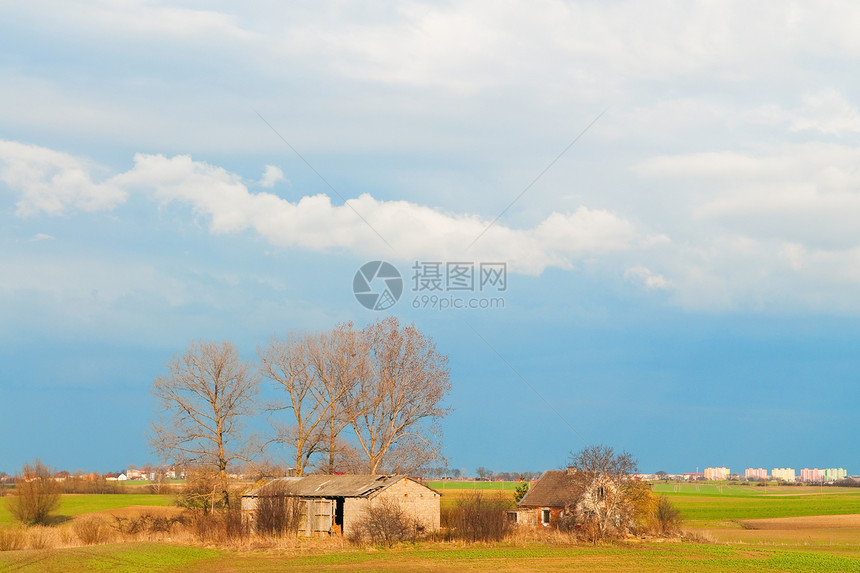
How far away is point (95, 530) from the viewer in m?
44.6

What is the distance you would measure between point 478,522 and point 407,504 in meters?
4.68

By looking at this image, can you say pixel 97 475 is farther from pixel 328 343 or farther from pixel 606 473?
pixel 606 473

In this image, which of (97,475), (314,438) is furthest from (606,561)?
(97,475)

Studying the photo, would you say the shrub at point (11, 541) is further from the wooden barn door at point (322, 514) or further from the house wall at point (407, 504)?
the house wall at point (407, 504)

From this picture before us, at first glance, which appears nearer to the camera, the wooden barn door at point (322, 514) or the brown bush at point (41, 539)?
the brown bush at point (41, 539)

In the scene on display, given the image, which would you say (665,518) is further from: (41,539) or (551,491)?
(41,539)

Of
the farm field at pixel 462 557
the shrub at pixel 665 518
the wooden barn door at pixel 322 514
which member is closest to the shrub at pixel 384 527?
the farm field at pixel 462 557

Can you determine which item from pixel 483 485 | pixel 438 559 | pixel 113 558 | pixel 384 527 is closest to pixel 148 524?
pixel 384 527

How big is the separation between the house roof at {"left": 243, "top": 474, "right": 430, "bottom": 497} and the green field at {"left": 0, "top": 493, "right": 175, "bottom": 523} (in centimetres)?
2842

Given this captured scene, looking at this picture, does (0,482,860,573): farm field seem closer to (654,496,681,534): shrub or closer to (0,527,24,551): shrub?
(654,496,681,534): shrub

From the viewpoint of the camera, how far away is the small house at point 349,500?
150 ft

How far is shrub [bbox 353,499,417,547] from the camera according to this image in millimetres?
43344

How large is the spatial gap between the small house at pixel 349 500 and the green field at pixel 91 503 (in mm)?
31051

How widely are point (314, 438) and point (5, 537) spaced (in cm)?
2245
